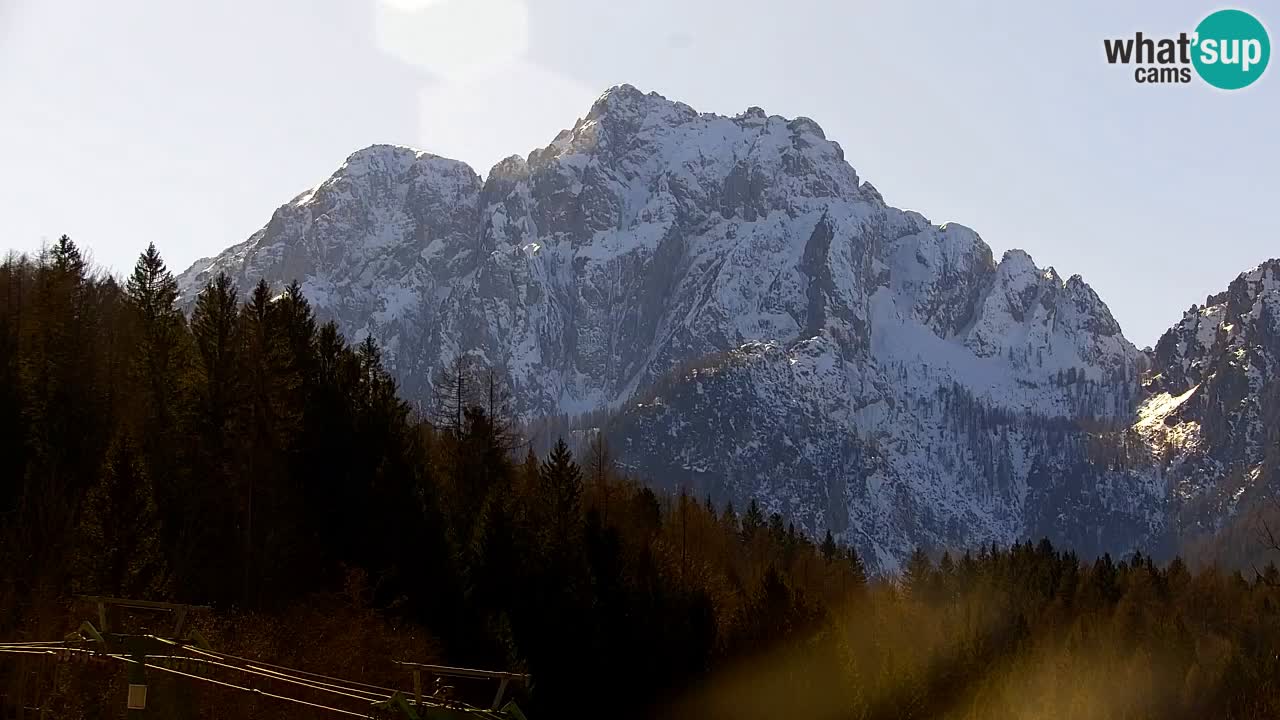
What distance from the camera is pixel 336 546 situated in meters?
→ 68.5

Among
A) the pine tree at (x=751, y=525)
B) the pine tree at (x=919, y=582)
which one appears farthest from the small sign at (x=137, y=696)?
the pine tree at (x=919, y=582)

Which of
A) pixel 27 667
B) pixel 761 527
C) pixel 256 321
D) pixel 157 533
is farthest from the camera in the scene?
pixel 761 527

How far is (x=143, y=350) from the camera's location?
69.9 m

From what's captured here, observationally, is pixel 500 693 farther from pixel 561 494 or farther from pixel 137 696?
pixel 561 494

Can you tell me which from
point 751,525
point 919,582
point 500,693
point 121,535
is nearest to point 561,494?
point 121,535

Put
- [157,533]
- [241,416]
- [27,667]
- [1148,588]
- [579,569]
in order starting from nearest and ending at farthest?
[27,667] < [157,533] < [241,416] < [579,569] < [1148,588]

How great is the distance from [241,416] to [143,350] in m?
10.5

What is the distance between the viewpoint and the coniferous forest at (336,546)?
53906mm

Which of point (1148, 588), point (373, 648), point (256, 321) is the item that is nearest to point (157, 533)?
point (373, 648)

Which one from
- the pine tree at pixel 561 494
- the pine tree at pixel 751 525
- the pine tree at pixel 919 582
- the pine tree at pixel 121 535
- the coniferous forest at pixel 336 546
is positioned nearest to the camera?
the pine tree at pixel 121 535

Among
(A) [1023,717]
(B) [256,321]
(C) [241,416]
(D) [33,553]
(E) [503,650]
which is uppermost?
(B) [256,321]

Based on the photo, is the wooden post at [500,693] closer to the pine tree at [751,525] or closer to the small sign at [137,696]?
the small sign at [137,696]

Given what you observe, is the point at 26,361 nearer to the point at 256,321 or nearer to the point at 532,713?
the point at 256,321

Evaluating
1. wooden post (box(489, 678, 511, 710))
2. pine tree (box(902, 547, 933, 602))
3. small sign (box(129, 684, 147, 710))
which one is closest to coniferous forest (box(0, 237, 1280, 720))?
small sign (box(129, 684, 147, 710))
